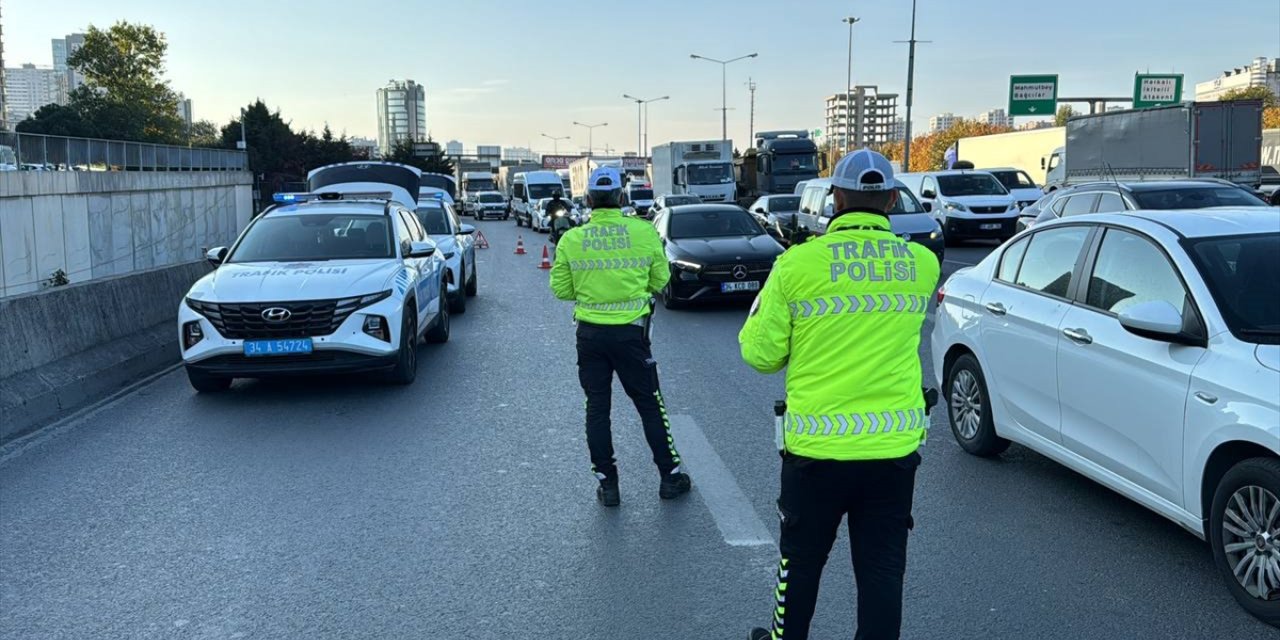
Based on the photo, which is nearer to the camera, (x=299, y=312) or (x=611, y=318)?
(x=611, y=318)

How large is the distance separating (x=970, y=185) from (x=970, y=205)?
135 cm

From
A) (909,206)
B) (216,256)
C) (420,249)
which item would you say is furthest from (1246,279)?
(909,206)

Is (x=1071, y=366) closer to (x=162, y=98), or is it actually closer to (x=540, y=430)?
(x=540, y=430)

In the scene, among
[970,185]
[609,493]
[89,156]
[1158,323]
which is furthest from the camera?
[89,156]

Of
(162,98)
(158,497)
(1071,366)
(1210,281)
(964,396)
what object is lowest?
(158,497)

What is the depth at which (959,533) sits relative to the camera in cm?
516

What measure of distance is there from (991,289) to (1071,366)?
3.75ft

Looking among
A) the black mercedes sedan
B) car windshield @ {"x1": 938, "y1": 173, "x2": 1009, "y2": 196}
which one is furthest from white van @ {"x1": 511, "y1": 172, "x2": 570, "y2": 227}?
the black mercedes sedan

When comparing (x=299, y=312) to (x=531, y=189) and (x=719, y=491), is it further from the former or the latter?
(x=531, y=189)

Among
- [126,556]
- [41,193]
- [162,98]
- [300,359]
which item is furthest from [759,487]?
[162,98]

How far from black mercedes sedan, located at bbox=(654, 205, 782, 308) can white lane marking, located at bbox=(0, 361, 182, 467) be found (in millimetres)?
6559

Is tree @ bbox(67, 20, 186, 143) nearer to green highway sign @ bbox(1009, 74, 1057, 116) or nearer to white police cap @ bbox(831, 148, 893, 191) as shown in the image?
green highway sign @ bbox(1009, 74, 1057, 116)

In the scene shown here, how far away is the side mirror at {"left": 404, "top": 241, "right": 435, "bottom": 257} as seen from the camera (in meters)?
10.4

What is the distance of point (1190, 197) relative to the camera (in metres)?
13.7
